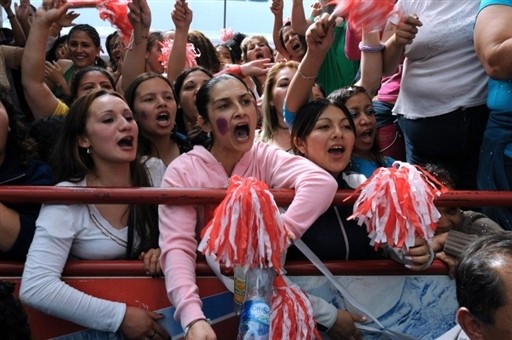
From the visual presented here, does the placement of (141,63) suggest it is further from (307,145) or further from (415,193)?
(415,193)

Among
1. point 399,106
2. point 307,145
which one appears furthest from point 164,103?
point 399,106

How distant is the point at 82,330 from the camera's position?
9.94ft

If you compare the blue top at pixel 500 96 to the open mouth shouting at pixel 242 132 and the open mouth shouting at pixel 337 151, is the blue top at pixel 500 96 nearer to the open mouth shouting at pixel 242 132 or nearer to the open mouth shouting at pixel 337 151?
the open mouth shouting at pixel 337 151

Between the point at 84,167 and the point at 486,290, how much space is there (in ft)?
6.15

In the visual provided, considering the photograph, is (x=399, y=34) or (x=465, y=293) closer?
(x=465, y=293)

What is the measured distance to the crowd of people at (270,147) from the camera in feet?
9.86

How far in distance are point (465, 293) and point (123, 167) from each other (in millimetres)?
1746

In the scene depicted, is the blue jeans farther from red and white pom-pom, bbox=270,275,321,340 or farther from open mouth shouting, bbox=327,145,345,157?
red and white pom-pom, bbox=270,275,321,340

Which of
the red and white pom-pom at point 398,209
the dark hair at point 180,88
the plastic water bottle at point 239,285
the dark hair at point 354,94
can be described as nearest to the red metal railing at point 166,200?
the red and white pom-pom at point 398,209

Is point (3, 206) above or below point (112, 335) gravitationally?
above

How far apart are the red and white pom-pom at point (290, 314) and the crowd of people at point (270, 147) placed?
154mm

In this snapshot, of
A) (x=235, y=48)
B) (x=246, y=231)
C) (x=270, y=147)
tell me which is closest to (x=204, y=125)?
(x=270, y=147)

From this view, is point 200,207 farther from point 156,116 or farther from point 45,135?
point 45,135

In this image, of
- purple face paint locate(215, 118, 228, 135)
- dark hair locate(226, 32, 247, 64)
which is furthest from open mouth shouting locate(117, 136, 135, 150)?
dark hair locate(226, 32, 247, 64)
